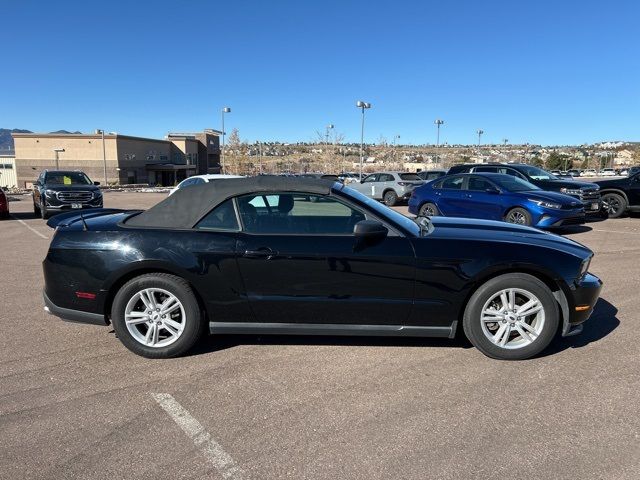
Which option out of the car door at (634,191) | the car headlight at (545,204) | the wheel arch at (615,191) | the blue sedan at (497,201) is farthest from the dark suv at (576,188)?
the car headlight at (545,204)

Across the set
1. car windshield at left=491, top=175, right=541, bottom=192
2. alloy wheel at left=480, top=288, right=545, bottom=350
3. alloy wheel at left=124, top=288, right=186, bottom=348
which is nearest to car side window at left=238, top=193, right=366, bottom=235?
alloy wheel at left=124, top=288, right=186, bottom=348

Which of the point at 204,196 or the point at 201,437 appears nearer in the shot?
the point at 201,437

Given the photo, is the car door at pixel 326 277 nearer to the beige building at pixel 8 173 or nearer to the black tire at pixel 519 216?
the black tire at pixel 519 216

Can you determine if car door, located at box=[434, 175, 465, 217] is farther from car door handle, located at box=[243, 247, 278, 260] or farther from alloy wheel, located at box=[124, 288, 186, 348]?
alloy wheel, located at box=[124, 288, 186, 348]

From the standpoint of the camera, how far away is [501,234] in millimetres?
4129

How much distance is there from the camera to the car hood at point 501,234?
3.97 meters

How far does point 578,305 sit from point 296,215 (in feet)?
7.94

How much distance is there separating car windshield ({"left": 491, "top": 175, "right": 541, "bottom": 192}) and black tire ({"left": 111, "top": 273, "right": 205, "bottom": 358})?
30.3 ft

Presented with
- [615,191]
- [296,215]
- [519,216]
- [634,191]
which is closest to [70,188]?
[519,216]

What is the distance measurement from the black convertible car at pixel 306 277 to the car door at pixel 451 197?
8044 millimetres

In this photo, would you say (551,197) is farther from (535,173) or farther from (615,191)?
(535,173)

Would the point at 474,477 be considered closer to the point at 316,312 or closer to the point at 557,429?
the point at 557,429

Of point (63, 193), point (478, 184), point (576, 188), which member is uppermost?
point (478, 184)

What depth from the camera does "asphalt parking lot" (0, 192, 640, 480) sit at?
8.52 ft
